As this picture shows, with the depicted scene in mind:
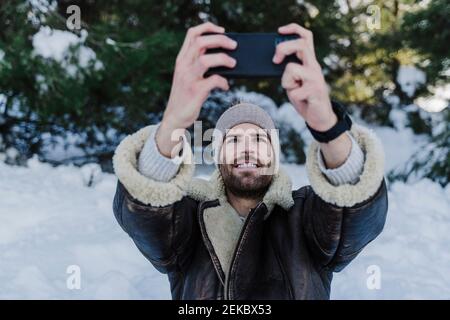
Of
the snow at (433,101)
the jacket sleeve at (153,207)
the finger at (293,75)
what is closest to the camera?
the finger at (293,75)

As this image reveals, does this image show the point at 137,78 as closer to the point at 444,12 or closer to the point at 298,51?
the point at 444,12

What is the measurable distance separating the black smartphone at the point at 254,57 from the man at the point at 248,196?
0.02 m

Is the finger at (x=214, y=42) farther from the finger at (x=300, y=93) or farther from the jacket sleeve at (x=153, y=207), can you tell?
the jacket sleeve at (x=153, y=207)

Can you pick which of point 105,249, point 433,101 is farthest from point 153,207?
point 433,101

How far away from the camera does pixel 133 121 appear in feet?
21.6

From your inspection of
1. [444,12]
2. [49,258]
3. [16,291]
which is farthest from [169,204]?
[444,12]

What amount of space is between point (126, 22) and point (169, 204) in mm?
5260

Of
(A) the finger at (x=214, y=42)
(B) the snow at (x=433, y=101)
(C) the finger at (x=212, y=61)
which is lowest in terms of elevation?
(C) the finger at (x=212, y=61)

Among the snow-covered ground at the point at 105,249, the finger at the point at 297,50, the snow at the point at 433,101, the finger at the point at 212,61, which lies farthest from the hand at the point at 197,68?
the snow at the point at 433,101

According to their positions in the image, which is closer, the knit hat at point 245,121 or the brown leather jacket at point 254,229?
the brown leather jacket at point 254,229

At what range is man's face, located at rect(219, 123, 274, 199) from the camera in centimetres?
203

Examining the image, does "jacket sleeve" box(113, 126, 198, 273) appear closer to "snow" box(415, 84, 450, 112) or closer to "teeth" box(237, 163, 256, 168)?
"teeth" box(237, 163, 256, 168)

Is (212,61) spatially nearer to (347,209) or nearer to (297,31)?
(297,31)

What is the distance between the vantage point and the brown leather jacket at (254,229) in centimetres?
169
